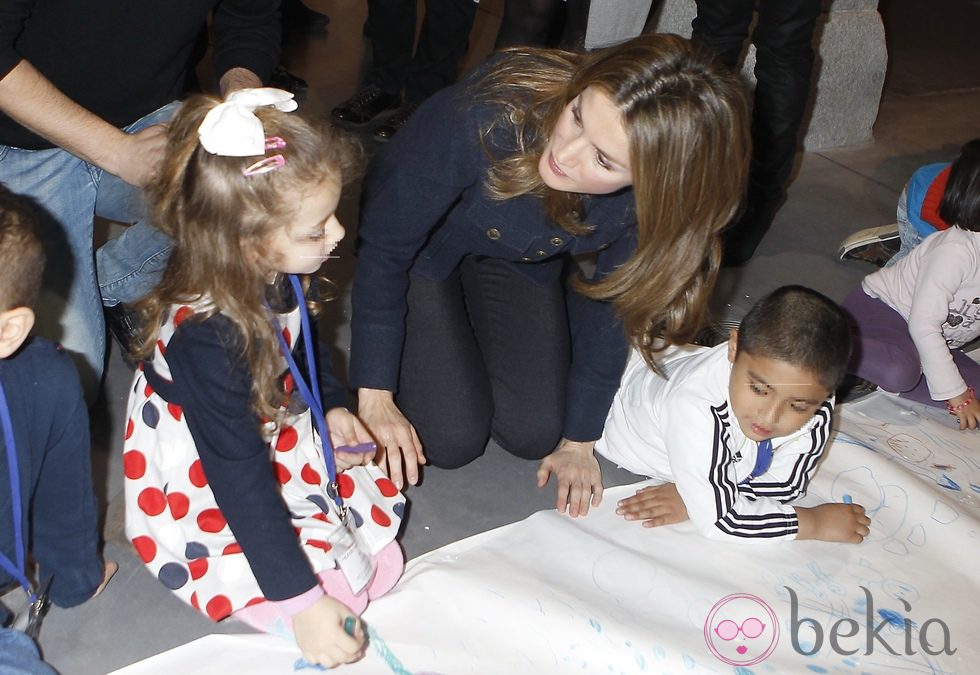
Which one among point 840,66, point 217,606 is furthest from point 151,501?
point 840,66

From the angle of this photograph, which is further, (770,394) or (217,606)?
(770,394)

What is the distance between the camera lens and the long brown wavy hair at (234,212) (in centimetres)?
104

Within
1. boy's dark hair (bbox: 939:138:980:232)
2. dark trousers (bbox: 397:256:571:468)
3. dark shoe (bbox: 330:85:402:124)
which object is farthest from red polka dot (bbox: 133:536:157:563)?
dark shoe (bbox: 330:85:402:124)

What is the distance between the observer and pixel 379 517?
1.35 meters

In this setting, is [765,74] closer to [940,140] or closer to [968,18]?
[940,140]

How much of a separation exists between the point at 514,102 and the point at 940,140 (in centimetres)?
233

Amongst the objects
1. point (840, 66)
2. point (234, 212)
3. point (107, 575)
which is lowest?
point (107, 575)

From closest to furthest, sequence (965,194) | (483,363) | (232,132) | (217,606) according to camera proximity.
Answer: (232,132)
(217,606)
(483,363)
(965,194)

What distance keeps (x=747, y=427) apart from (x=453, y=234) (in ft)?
1.78

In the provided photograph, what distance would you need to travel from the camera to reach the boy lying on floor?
1.37 meters

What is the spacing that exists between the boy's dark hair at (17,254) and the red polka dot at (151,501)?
294 mm

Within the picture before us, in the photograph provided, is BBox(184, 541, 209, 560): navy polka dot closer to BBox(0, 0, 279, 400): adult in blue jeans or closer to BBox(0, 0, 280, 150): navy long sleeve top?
BBox(0, 0, 279, 400): adult in blue jeans

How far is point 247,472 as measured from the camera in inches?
43.7

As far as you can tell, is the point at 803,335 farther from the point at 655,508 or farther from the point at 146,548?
the point at 146,548
